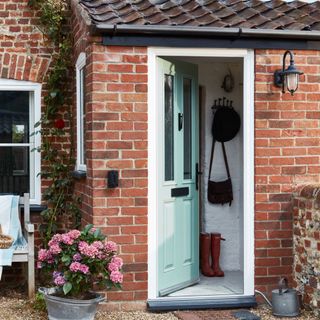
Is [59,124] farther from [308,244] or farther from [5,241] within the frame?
[308,244]

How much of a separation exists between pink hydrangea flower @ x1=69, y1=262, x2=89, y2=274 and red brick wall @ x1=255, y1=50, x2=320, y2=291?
6.39ft

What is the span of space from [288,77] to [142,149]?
1662 millimetres

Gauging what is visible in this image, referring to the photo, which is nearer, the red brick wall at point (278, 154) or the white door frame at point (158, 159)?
the white door frame at point (158, 159)

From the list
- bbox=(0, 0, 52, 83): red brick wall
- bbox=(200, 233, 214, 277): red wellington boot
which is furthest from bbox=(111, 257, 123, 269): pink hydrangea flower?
bbox=(0, 0, 52, 83): red brick wall

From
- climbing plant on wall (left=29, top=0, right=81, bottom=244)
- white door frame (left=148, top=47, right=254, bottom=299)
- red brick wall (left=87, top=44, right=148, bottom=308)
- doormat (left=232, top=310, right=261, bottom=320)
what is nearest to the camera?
doormat (left=232, top=310, right=261, bottom=320)

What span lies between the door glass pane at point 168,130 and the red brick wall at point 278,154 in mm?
957

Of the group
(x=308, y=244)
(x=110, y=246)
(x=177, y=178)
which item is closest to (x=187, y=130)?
(x=177, y=178)

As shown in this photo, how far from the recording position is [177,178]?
7523 millimetres

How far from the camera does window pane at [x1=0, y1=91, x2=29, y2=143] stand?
27.8 ft

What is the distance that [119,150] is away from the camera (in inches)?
270

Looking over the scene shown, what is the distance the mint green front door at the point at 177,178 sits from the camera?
7.19 m

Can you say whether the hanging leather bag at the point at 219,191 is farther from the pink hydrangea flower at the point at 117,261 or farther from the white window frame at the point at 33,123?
the pink hydrangea flower at the point at 117,261

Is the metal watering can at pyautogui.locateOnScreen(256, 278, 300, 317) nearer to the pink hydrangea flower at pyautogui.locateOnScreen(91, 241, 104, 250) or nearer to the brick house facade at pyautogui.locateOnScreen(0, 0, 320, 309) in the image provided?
the brick house facade at pyautogui.locateOnScreen(0, 0, 320, 309)

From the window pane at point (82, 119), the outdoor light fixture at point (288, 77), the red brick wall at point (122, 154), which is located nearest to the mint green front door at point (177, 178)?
the red brick wall at point (122, 154)
